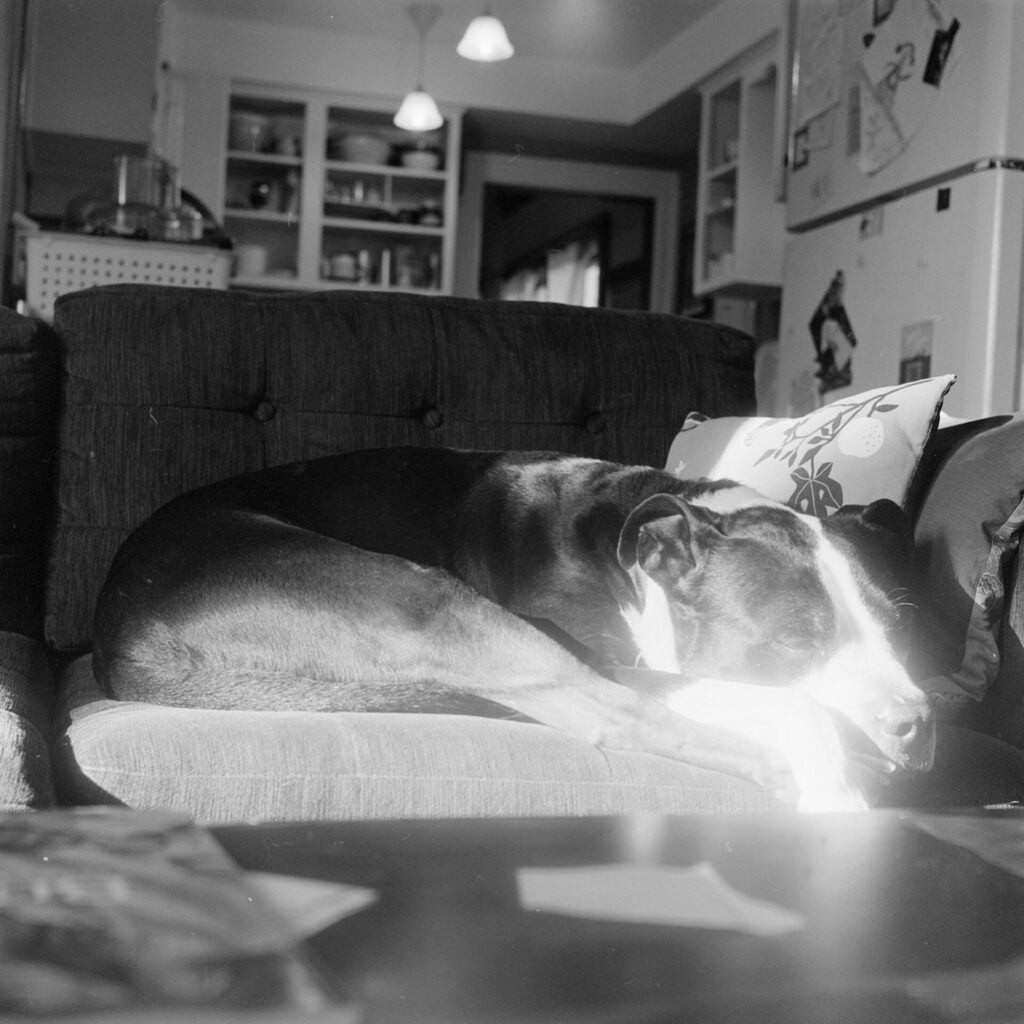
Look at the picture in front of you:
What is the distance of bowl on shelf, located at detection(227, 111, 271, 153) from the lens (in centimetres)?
701

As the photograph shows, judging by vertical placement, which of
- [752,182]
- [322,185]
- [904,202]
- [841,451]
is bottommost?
[841,451]

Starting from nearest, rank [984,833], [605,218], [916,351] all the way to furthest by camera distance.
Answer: [984,833] → [916,351] → [605,218]

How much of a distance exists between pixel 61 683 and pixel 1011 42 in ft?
11.0

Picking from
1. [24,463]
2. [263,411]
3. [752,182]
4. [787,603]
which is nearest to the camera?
[787,603]

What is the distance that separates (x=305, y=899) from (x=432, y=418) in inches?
55.1

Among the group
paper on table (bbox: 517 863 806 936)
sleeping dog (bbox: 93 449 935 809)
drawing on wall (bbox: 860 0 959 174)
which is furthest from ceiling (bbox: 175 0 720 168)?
paper on table (bbox: 517 863 806 936)

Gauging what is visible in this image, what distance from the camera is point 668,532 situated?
1424mm

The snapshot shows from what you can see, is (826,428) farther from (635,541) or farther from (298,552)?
(298,552)

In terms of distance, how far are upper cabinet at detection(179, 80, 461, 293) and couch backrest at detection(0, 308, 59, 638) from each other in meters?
5.08

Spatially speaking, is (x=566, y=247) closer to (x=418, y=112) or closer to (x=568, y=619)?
(x=418, y=112)

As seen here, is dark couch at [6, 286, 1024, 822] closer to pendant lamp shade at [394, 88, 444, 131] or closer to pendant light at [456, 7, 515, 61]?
pendant light at [456, 7, 515, 61]

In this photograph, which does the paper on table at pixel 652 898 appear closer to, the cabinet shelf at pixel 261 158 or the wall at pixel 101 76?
the wall at pixel 101 76

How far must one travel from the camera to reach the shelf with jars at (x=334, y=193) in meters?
7.01

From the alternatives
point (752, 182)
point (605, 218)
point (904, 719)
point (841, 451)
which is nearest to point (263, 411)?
point (841, 451)
